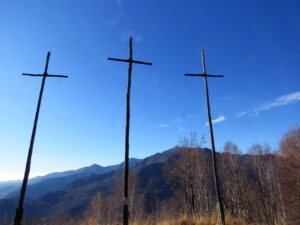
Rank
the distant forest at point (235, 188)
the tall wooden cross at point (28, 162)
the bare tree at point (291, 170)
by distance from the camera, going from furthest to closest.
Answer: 1. the bare tree at point (291, 170)
2. the distant forest at point (235, 188)
3. the tall wooden cross at point (28, 162)

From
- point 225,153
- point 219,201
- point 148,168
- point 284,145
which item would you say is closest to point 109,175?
point 148,168

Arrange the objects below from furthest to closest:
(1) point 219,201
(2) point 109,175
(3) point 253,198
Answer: (2) point 109,175 < (3) point 253,198 < (1) point 219,201

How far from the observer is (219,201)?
1098 cm

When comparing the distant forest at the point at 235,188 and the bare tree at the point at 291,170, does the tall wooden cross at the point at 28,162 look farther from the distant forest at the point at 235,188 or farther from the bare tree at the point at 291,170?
the bare tree at the point at 291,170

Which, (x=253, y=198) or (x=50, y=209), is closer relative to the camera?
(x=253, y=198)

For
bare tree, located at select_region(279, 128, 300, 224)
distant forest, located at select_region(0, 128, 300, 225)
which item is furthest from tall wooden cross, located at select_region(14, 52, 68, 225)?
bare tree, located at select_region(279, 128, 300, 224)

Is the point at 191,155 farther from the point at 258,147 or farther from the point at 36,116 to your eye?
the point at 258,147

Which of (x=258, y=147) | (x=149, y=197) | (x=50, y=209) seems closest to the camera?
(x=258, y=147)

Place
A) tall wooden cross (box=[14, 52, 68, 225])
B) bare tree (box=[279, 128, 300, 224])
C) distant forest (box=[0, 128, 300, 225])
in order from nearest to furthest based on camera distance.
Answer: tall wooden cross (box=[14, 52, 68, 225])
distant forest (box=[0, 128, 300, 225])
bare tree (box=[279, 128, 300, 224])

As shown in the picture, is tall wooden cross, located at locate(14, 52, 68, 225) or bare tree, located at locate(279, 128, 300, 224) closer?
tall wooden cross, located at locate(14, 52, 68, 225)

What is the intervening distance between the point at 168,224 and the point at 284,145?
25.0 m

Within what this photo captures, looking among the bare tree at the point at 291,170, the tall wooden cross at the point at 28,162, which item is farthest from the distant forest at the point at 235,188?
the tall wooden cross at the point at 28,162

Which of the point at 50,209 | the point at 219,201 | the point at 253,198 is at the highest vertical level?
the point at 219,201

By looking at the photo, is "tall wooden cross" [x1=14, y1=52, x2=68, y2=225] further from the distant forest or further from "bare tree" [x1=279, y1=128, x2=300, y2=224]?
"bare tree" [x1=279, y1=128, x2=300, y2=224]
